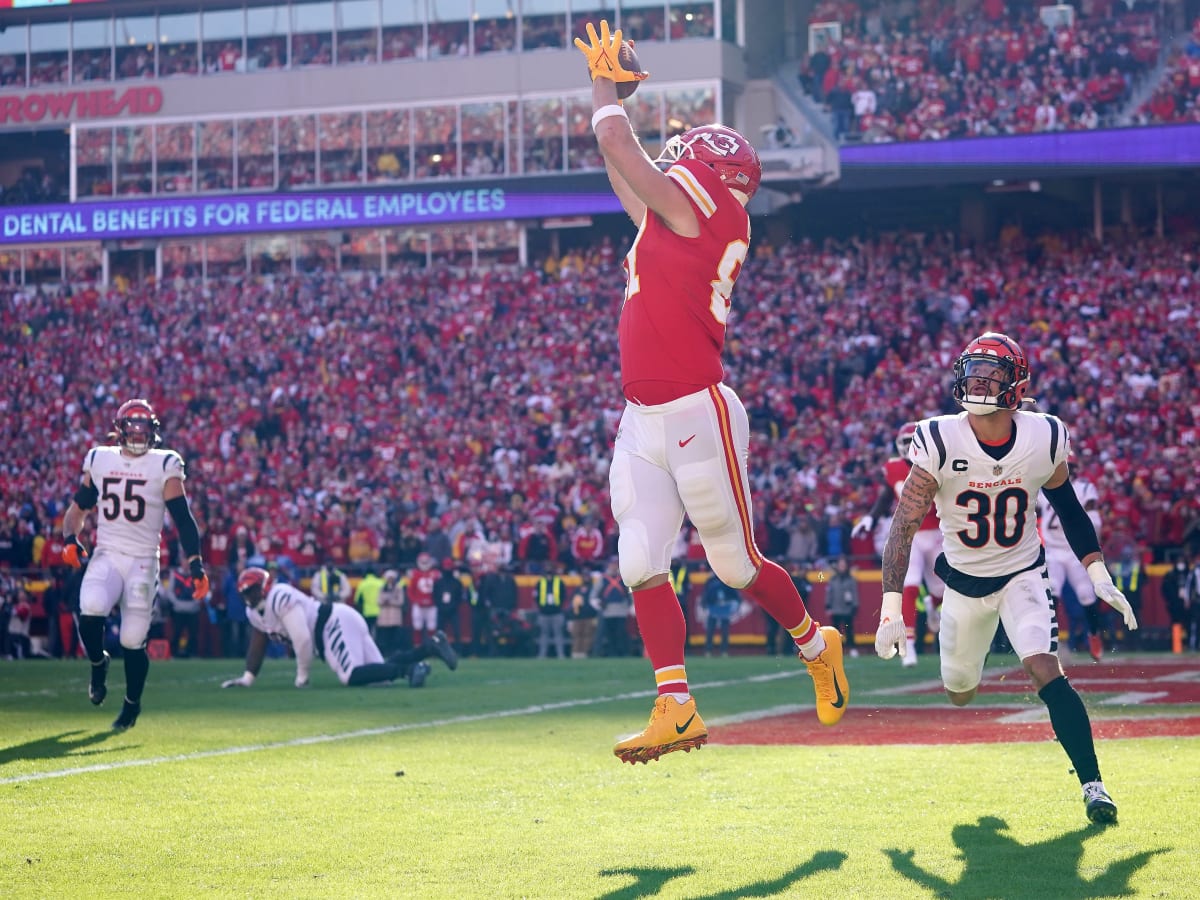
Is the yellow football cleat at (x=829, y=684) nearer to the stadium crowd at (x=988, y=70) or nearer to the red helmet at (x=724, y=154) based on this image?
the red helmet at (x=724, y=154)

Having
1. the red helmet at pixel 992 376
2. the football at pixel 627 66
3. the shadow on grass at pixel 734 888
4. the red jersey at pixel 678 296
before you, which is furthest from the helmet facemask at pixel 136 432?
the shadow on grass at pixel 734 888

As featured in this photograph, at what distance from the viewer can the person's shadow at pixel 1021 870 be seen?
508cm

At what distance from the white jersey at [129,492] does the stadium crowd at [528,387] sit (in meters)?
11.3

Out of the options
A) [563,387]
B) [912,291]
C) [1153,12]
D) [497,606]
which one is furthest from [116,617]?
[1153,12]

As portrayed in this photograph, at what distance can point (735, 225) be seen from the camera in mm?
6148

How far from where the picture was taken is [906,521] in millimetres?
6863

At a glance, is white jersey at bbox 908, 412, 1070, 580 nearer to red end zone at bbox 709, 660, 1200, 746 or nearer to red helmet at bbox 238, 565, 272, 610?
red end zone at bbox 709, 660, 1200, 746

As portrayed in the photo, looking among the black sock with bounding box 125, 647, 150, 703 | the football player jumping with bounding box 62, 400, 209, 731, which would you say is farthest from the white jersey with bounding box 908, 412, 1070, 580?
the black sock with bounding box 125, 647, 150, 703

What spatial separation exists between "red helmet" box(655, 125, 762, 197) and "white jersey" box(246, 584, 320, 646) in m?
8.78

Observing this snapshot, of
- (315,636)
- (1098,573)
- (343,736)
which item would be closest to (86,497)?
(343,736)

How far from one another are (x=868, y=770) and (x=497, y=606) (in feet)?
46.6

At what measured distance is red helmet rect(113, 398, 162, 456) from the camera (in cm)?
1076

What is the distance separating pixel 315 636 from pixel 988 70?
21.6 metres

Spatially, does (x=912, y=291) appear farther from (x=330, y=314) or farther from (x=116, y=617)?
(x=116, y=617)
